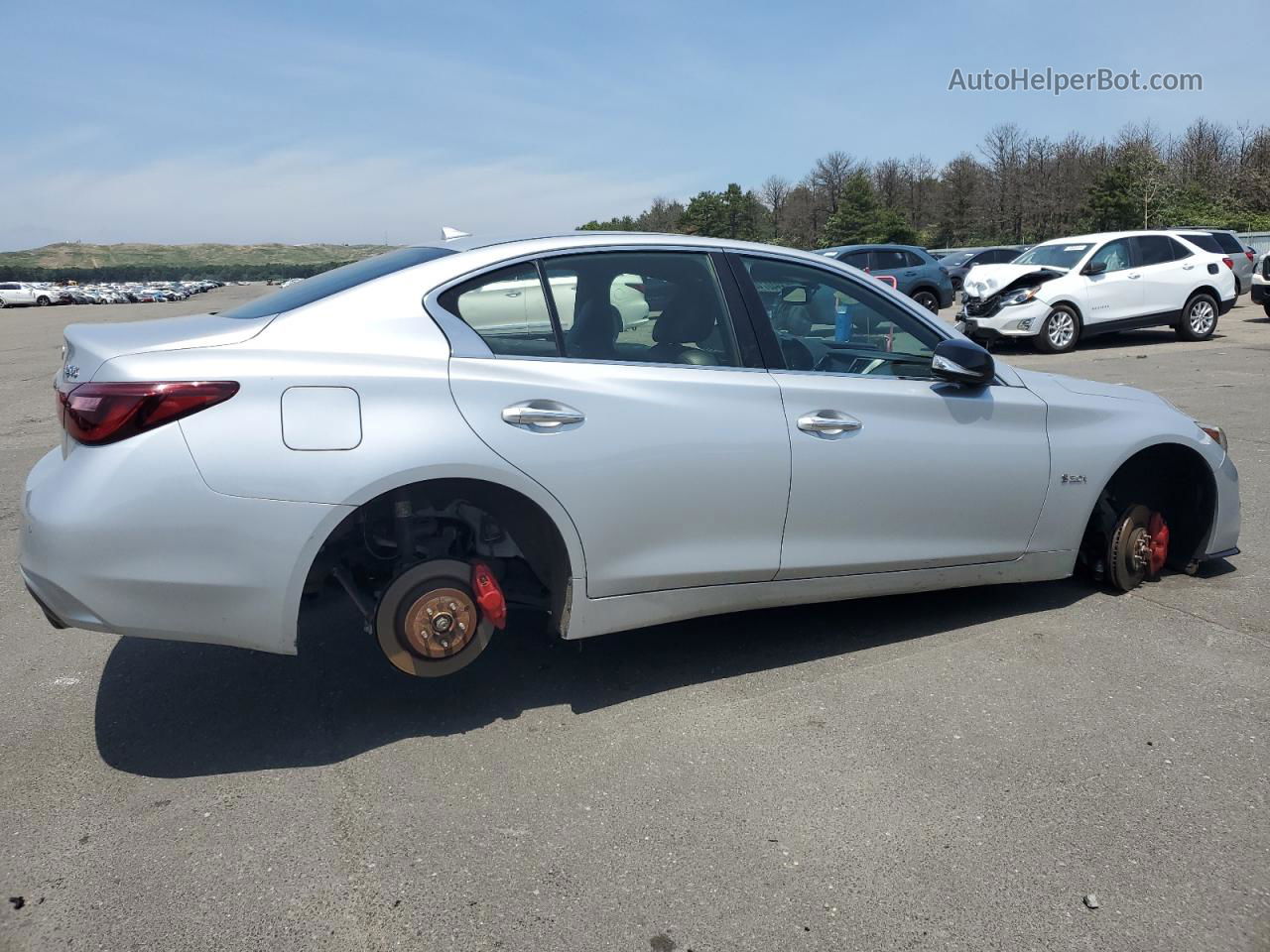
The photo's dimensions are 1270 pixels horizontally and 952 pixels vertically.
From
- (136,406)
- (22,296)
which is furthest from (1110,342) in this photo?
(22,296)

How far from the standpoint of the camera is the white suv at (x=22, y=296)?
65062 mm

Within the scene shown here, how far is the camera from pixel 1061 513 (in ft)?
14.1

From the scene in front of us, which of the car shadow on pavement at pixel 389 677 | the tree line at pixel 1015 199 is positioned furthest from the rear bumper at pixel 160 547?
the tree line at pixel 1015 199

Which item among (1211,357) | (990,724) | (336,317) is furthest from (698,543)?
(1211,357)

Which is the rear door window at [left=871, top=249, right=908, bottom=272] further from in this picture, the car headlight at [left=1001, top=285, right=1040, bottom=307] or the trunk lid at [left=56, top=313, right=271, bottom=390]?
the trunk lid at [left=56, top=313, right=271, bottom=390]

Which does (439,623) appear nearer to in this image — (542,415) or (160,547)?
(542,415)

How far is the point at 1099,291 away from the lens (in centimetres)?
1540

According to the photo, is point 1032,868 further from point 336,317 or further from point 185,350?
point 185,350

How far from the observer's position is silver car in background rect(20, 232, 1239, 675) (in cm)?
296

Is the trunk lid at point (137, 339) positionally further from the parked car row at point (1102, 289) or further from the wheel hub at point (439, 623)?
the parked car row at point (1102, 289)

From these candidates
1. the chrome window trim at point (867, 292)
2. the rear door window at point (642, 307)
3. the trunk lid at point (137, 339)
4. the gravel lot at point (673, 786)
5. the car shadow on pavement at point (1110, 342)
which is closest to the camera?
the gravel lot at point (673, 786)

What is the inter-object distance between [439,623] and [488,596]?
0.18 meters

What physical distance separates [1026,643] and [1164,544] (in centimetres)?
113

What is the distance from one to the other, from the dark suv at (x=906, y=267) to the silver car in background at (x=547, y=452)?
56.6ft
